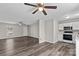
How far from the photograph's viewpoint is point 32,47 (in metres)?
1.76

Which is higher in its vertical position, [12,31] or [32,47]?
[12,31]

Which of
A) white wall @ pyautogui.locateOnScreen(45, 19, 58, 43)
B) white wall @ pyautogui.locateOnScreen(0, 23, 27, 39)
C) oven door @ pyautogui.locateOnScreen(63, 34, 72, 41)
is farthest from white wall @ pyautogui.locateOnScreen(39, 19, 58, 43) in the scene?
white wall @ pyautogui.locateOnScreen(0, 23, 27, 39)

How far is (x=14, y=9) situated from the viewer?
1.15 metres

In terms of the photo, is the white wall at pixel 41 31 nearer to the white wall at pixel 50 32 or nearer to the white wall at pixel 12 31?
the white wall at pixel 50 32

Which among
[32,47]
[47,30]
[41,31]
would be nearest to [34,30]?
[41,31]

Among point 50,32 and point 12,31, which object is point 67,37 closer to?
point 50,32

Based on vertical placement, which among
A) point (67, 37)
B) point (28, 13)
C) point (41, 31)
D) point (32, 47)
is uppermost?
point (28, 13)

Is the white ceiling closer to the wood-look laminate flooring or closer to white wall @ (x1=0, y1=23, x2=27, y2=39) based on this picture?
white wall @ (x1=0, y1=23, x2=27, y2=39)

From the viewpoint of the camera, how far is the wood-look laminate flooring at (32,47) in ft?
4.54

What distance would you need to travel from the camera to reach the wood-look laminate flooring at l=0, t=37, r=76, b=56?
4.54 ft

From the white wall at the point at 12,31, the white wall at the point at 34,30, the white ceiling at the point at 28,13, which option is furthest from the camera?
the white wall at the point at 34,30

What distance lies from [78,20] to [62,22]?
0.27 meters

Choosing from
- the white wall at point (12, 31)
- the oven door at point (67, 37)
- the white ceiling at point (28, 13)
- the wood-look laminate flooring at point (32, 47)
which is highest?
the white ceiling at point (28, 13)

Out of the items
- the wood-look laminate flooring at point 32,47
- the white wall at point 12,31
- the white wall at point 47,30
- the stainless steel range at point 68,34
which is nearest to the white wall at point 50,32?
the white wall at point 47,30
